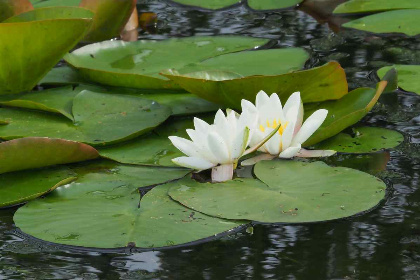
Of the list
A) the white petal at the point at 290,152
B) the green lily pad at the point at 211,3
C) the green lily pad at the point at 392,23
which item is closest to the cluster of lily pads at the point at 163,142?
the white petal at the point at 290,152

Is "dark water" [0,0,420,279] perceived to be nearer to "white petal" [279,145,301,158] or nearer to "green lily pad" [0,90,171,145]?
"white petal" [279,145,301,158]

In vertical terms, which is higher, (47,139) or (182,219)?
(47,139)

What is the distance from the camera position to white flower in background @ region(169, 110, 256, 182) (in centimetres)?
176

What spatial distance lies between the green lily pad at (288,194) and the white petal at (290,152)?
0.12 feet

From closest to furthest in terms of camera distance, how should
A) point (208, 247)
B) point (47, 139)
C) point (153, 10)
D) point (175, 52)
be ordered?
point (208, 247) → point (47, 139) → point (175, 52) → point (153, 10)

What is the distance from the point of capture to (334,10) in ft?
10.4

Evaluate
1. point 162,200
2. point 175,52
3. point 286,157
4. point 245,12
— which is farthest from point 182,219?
point 245,12

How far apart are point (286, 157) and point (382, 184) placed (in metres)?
0.26

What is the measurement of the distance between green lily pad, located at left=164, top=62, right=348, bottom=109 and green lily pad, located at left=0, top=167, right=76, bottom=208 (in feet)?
1.36

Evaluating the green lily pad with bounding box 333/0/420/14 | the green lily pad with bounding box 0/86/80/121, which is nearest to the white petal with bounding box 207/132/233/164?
the green lily pad with bounding box 0/86/80/121

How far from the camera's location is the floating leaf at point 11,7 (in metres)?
2.51

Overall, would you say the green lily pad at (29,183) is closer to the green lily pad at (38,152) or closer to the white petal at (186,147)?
the green lily pad at (38,152)

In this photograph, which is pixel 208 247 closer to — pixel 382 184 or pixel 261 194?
pixel 261 194

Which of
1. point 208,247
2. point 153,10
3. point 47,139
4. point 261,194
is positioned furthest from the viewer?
point 153,10
